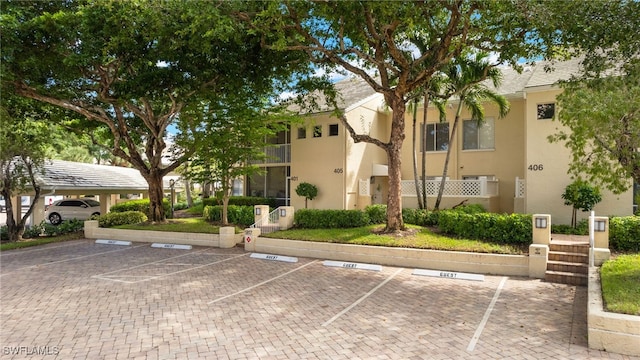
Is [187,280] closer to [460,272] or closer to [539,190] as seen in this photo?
[460,272]

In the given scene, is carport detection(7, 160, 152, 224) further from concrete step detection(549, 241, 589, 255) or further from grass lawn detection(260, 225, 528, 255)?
concrete step detection(549, 241, 589, 255)

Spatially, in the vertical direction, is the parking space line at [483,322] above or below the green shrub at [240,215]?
below

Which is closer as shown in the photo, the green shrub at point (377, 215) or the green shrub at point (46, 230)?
the green shrub at point (377, 215)

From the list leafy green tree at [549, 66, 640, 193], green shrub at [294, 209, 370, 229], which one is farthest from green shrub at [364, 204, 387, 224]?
leafy green tree at [549, 66, 640, 193]

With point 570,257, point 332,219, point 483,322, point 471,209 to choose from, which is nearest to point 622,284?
point 483,322

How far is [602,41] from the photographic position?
8.69 meters

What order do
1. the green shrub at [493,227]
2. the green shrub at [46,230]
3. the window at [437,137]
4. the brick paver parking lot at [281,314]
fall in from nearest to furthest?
1. the brick paver parking lot at [281,314]
2. the green shrub at [493,227]
3. the green shrub at [46,230]
4. the window at [437,137]

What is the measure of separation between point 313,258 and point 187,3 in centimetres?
838

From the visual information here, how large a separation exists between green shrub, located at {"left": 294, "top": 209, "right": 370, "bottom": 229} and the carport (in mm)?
12815

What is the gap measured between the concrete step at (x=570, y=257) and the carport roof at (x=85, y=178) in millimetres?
20611

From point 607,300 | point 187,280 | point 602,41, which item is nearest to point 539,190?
point 602,41

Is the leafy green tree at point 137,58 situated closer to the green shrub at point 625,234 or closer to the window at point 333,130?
the window at point 333,130

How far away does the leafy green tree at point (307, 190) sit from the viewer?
763 inches

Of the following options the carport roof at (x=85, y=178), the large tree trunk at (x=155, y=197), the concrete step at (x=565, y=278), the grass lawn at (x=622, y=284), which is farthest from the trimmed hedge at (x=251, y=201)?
the grass lawn at (x=622, y=284)
